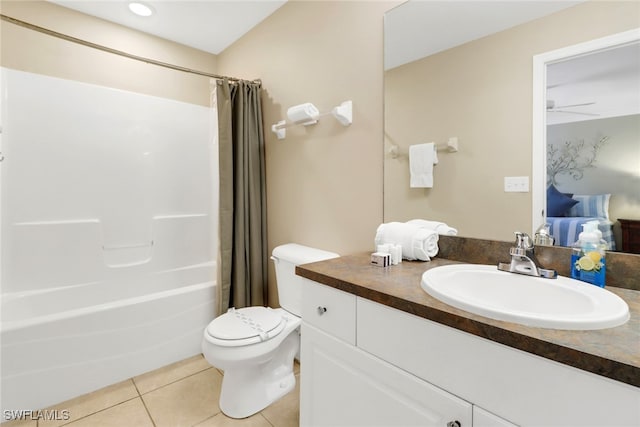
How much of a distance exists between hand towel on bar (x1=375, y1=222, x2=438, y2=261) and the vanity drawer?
1.25 feet

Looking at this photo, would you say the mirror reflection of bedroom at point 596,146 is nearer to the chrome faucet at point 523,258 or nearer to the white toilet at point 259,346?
the chrome faucet at point 523,258

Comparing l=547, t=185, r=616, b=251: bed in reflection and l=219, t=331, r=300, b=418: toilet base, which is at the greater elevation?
l=547, t=185, r=616, b=251: bed in reflection

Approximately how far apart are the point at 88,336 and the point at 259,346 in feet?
3.26

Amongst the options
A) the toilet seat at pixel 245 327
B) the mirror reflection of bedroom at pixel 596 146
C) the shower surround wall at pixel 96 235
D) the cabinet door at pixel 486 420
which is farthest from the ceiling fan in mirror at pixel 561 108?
the shower surround wall at pixel 96 235

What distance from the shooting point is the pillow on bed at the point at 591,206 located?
3.07ft

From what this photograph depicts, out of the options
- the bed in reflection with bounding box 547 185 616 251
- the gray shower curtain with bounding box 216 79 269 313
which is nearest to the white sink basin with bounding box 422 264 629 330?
the bed in reflection with bounding box 547 185 616 251

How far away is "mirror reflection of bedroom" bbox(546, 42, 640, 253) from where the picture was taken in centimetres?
88

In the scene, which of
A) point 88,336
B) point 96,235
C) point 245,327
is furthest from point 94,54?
point 245,327

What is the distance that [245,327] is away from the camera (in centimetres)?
155

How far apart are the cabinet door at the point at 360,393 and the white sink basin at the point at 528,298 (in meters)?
0.23

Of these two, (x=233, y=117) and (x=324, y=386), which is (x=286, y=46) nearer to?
(x=233, y=117)

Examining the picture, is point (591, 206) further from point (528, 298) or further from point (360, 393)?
point (360, 393)

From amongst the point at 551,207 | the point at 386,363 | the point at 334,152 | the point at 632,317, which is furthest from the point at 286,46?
the point at 632,317

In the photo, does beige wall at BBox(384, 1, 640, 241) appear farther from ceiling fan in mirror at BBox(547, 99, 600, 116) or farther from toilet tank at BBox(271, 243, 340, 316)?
toilet tank at BBox(271, 243, 340, 316)
